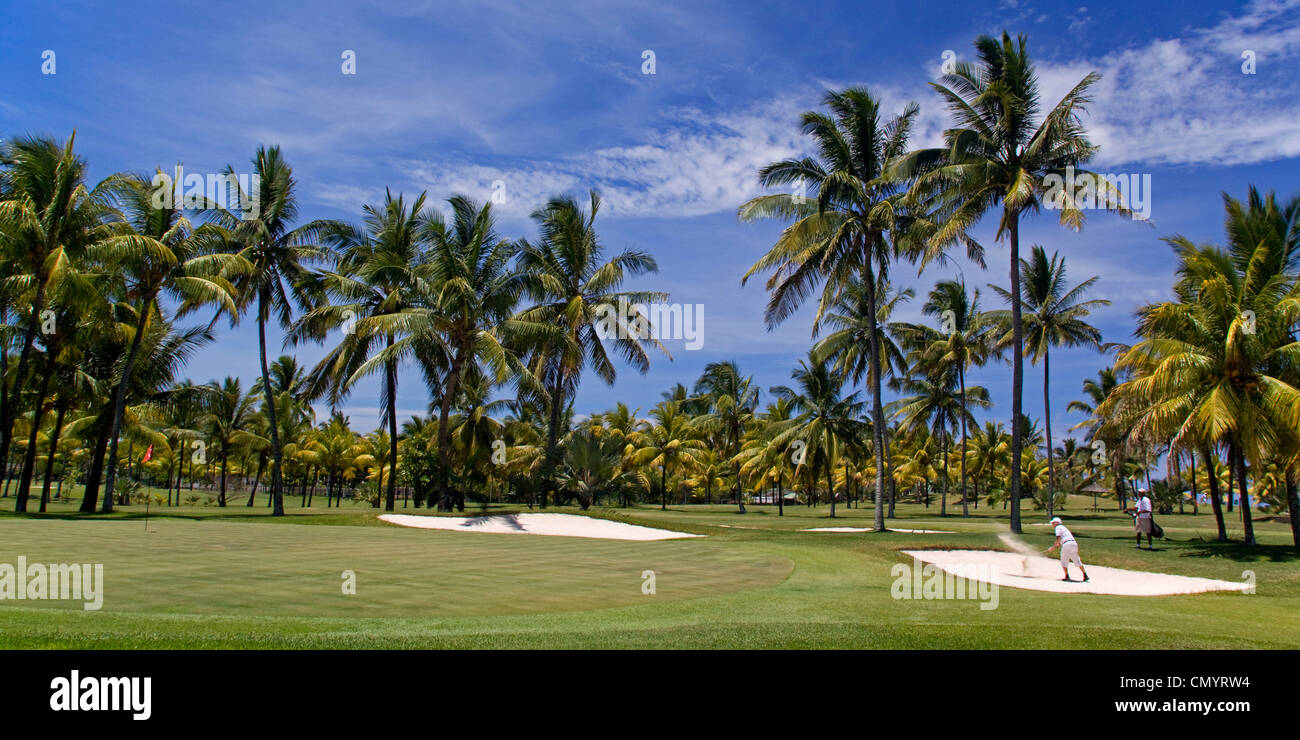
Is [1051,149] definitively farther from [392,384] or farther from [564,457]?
[564,457]

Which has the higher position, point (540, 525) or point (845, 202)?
point (845, 202)

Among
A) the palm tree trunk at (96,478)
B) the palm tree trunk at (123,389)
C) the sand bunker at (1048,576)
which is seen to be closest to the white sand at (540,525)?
the sand bunker at (1048,576)

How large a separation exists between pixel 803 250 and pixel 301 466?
173 feet

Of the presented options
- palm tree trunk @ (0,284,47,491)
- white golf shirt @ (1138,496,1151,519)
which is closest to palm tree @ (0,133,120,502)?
palm tree trunk @ (0,284,47,491)

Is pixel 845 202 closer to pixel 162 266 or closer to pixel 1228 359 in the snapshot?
pixel 1228 359

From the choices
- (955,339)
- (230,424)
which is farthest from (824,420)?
(230,424)

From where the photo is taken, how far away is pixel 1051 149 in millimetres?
23500

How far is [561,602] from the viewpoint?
9.53m

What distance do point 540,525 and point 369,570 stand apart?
42.2 ft

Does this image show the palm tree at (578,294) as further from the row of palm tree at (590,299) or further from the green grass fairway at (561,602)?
the green grass fairway at (561,602)

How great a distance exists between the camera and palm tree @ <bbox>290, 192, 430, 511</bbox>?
29.0m

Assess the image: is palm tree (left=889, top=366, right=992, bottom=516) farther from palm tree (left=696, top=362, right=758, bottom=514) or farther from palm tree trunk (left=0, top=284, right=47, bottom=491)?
palm tree trunk (left=0, top=284, right=47, bottom=491)
